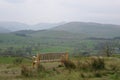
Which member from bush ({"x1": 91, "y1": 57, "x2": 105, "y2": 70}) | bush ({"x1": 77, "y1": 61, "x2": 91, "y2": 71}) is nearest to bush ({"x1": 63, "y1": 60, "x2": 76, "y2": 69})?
bush ({"x1": 77, "y1": 61, "x2": 91, "y2": 71})

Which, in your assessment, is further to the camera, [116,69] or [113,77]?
[116,69]

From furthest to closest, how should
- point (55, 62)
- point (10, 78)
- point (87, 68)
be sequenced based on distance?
point (55, 62) → point (87, 68) → point (10, 78)

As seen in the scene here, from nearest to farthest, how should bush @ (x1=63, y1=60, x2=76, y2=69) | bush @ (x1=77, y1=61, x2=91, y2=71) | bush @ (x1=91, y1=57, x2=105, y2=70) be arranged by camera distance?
1. bush @ (x1=77, y1=61, x2=91, y2=71)
2. bush @ (x1=91, y1=57, x2=105, y2=70)
3. bush @ (x1=63, y1=60, x2=76, y2=69)

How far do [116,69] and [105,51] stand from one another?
524 inches

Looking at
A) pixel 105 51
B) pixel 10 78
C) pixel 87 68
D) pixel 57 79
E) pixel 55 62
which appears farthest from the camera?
pixel 105 51

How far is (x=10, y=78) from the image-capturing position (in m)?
15.8

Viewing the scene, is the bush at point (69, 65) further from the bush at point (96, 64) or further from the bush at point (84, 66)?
the bush at point (96, 64)

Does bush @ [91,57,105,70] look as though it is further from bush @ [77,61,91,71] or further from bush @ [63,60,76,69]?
bush @ [63,60,76,69]

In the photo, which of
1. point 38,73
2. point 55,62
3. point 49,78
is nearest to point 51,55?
point 55,62

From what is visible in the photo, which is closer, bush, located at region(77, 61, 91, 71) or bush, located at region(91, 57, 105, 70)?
bush, located at region(77, 61, 91, 71)

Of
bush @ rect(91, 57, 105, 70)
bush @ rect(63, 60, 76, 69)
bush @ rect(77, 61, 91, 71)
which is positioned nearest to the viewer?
bush @ rect(77, 61, 91, 71)

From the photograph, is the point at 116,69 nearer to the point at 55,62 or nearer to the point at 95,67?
the point at 95,67

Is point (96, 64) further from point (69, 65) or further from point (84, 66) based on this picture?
point (69, 65)

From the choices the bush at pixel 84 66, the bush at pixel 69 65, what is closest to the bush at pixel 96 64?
the bush at pixel 84 66
